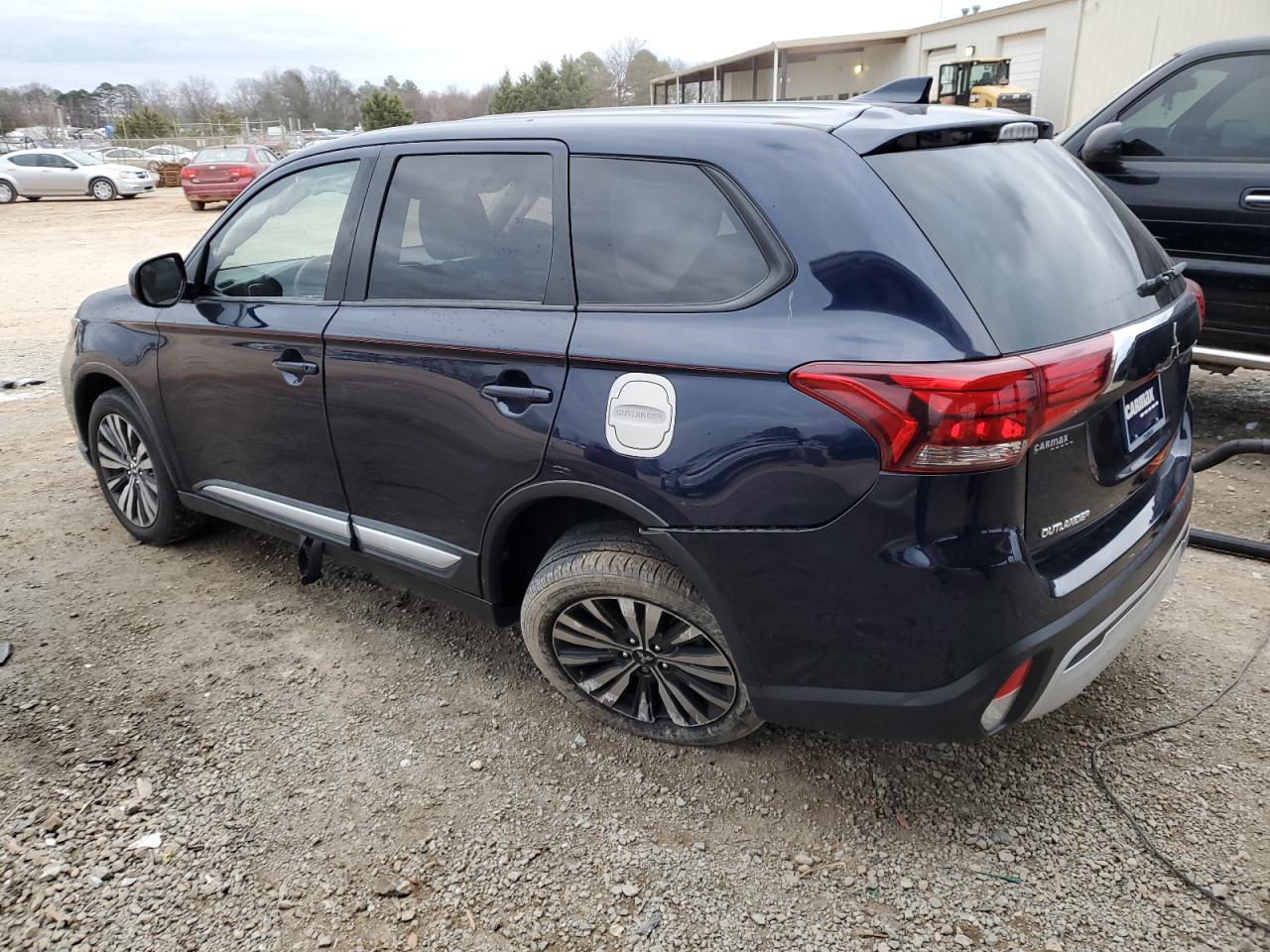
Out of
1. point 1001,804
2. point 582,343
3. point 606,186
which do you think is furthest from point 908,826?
point 606,186

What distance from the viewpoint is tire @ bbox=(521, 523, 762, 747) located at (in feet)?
8.17

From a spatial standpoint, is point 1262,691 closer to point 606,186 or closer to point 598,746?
point 598,746

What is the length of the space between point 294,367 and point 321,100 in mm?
86125

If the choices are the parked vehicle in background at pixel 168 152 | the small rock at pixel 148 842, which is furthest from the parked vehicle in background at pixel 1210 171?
the parked vehicle in background at pixel 168 152

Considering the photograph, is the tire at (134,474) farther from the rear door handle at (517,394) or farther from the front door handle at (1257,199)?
the front door handle at (1257,199)

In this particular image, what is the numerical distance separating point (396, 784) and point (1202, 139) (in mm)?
4946

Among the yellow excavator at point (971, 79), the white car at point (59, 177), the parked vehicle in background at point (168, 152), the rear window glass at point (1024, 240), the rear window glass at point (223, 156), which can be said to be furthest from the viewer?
the parked vehicle in background at point (168, 152)

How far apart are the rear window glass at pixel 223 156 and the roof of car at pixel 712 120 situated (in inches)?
863

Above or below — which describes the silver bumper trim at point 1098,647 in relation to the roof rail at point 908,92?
below

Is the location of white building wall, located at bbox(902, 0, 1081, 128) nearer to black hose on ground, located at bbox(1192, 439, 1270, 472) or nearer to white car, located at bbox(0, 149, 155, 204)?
black hose on ground, located at bbox(1192, 439, 1270, 472)

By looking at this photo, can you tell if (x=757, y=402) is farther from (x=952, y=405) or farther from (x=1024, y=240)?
(x=1024, y=240)

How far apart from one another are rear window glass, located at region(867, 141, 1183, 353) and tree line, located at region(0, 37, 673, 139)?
48135mm

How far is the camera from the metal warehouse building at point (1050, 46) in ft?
63.0

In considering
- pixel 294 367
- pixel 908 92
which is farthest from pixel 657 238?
pixel 294 367
